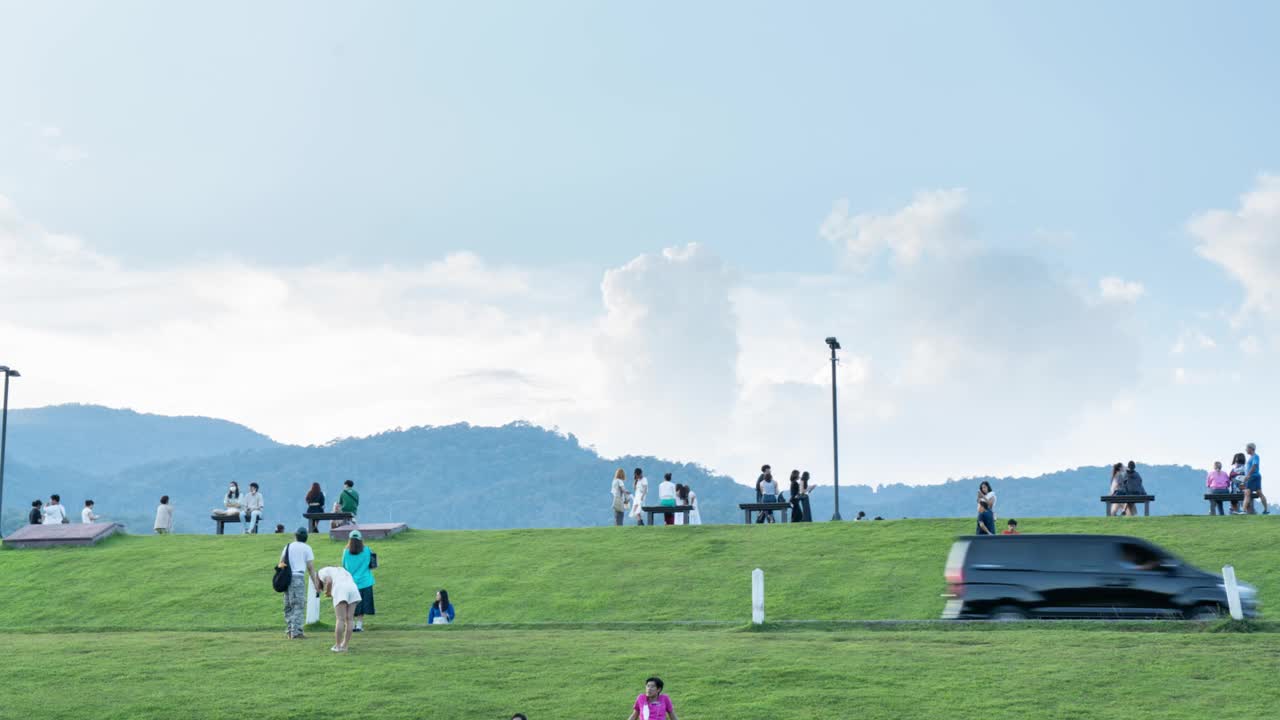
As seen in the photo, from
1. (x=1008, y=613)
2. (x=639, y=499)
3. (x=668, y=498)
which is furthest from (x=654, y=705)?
(x=639, y=499)

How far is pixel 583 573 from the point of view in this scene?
33.4 meters

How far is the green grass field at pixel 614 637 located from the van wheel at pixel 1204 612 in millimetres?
912

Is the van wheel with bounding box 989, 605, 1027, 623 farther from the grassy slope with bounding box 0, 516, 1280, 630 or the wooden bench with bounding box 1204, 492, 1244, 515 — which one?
the wooden bench with bounding box 1204, 492, 1244, 515

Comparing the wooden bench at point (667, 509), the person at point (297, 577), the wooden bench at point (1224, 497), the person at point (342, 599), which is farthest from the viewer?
the wooden bench at point (667, 509)

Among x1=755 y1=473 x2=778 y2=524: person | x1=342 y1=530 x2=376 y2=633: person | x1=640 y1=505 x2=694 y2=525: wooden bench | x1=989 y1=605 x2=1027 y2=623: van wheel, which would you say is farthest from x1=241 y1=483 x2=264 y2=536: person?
x1=989 y1=605 x2=1027 y2=623: van wheel

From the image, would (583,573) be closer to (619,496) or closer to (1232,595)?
(619,496)

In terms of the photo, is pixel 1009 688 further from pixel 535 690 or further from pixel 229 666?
pixel 229 666

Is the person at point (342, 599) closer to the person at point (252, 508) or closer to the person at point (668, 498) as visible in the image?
the person at point (668, 498)

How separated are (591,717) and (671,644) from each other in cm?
531

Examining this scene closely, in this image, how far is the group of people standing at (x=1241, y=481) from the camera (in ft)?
121

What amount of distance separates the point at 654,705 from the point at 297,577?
859 cm

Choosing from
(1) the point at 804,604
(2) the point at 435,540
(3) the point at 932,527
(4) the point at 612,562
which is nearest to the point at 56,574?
(2) the point at 435,540

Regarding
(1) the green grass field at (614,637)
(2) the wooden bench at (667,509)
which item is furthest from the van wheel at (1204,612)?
(2) the wooden bench at (667,509)

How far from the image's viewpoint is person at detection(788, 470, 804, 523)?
40.6m
